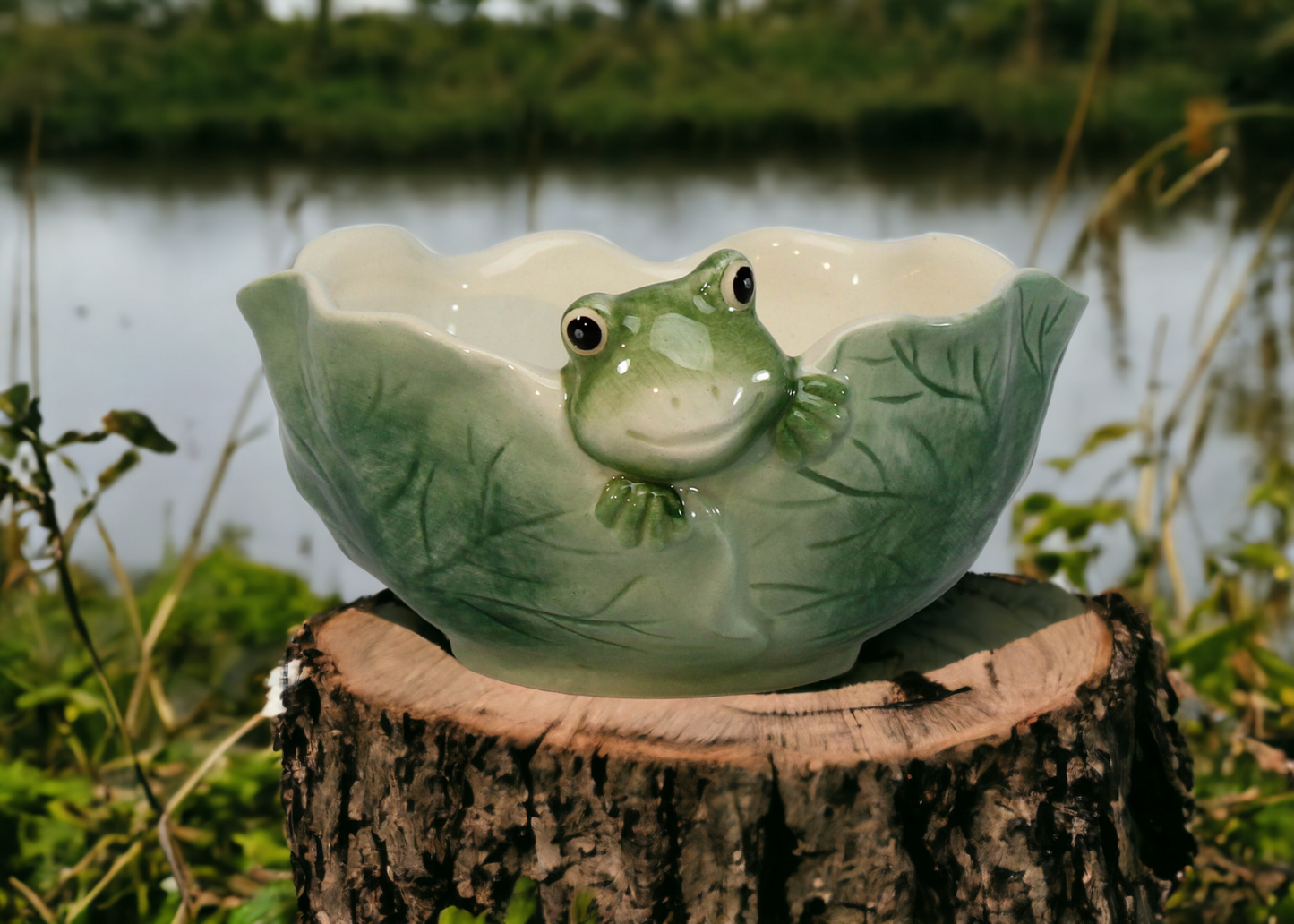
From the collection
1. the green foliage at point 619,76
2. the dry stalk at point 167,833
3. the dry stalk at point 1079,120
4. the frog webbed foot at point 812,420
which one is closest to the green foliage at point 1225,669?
the dry stalk at point 1079,120

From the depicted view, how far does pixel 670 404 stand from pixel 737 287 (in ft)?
0.36

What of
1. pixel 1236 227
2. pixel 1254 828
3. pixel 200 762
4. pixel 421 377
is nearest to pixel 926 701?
pixel 421 377

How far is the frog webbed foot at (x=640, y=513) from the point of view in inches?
29.2

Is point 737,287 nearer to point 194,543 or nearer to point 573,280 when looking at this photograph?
point 573,280

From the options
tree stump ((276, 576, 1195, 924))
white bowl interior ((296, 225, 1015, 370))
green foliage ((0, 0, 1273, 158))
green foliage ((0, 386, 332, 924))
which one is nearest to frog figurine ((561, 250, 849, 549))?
tree stump ((276, 576, 1195, 924))

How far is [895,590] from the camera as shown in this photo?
2.73 feet

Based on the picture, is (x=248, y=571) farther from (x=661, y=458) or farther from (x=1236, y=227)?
(x=1236, y=227)

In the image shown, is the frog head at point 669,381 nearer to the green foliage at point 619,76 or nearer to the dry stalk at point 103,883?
the dry stalk at point 103,883

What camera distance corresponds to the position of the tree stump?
30.5 inches

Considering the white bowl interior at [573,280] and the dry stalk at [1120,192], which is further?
the dry stalk at [1120,192]

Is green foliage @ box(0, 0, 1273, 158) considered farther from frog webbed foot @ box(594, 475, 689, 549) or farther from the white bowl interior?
frog webbed foot @ box(594, 475, 689, 549)

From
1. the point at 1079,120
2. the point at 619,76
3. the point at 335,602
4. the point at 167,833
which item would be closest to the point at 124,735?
the point at 167,833

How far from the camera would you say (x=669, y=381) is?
744mm

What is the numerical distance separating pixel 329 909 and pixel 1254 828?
971 mm
